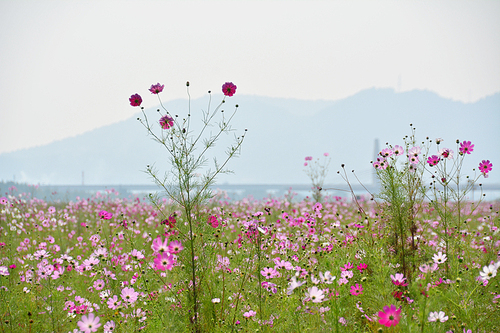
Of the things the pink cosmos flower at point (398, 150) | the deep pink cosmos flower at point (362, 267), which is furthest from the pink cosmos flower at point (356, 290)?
the pink cosmos flower at point (398, 150)

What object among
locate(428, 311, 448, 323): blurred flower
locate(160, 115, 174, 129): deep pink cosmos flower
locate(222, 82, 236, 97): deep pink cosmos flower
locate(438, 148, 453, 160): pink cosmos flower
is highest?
locate(222, 82, 236, 97): deep pink cosmos flower

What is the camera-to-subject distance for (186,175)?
2543 millimetres

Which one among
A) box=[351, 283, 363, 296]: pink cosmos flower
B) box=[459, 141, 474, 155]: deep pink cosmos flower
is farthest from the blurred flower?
box=[459, 141, 474, 155]: deep pink cosmos flower

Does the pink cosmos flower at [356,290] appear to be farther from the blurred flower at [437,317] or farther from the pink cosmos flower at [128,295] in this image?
the pink cosmos flower at [128,295]

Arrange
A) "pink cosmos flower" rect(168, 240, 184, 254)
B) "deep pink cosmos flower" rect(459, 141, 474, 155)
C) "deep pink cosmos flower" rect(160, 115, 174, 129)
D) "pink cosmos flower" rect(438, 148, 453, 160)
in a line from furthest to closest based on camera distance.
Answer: "deep pink cosmos flower" rect(459, 141, 474, 155) < "pink cosmos flower" rect(438, 148, 453, 160) < "deep pink cosmos flower" rect(160, 115, 174, 129) < "pink cosmos flower" rect(168, 240, 184, 254)

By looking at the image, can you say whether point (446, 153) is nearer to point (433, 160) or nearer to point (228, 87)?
point (433, 160)

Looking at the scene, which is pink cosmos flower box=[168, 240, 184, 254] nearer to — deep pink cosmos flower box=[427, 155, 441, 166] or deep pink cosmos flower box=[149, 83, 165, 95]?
deep pink cosmos flower box=[149, 83, 165, 95]

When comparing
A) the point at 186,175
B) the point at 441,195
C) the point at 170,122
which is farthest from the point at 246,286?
the point at 441,195

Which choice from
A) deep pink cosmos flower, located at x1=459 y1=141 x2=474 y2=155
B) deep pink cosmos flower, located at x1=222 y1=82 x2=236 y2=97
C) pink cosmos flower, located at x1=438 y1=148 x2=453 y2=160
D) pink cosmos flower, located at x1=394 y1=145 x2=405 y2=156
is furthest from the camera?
deep pink cosmos flower, located at x1=459 y1=141 x2=474 y2=155

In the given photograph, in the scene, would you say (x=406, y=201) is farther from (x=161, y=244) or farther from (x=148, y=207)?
(x=148, y=207)

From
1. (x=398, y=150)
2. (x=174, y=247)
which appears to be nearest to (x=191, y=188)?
(x=174, y=247)

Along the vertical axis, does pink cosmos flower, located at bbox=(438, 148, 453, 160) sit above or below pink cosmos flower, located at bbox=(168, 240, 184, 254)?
above

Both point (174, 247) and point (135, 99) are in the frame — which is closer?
point (174, 247)

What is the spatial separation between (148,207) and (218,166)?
648 cm
